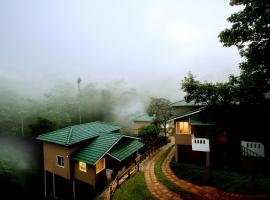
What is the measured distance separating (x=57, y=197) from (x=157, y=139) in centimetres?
1514

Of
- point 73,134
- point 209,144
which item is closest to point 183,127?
point 209,144

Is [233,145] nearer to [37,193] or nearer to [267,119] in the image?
[267,119]

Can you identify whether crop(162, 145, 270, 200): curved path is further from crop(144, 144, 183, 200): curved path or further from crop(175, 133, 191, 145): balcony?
crop(175, 133, 191, 145): balcony

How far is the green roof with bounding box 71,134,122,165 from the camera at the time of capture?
17.0 m

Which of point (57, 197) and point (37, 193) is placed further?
point (37, 193)

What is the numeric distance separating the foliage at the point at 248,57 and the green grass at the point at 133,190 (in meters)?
8.26

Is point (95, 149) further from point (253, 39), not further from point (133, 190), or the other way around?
point (253, 39)

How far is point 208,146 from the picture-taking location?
16828mm

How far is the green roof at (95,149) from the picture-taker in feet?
55.8

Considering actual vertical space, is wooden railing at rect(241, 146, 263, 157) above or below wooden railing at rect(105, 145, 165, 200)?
above

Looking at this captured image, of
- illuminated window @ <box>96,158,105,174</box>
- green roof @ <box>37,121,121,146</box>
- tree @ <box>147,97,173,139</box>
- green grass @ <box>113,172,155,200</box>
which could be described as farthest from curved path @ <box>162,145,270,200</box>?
tree @ <box>147,97,173,139</box>

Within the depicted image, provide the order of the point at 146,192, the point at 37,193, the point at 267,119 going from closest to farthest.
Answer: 1. the point at 267,119
2. the point at 146,192
3. the point at 37,193

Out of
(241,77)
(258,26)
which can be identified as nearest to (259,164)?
(241,77)

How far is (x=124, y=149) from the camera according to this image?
19812 millimetres
